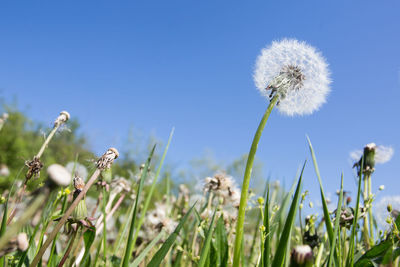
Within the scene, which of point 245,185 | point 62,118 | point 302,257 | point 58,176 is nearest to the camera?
point 58,176

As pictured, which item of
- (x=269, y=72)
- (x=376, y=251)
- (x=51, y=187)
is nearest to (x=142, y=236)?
(x=269, y=72)

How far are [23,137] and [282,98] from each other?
48.0 feet

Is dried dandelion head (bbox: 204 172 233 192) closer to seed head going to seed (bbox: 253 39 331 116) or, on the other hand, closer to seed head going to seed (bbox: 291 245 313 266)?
seed head going to seed (bbox: 253 39 331 116)

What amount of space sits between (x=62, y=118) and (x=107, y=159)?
66 centimetres

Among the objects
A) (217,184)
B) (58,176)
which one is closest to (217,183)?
(217,184)

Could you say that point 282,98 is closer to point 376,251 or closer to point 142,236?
point 376,251

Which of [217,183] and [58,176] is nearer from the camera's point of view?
[58,176]

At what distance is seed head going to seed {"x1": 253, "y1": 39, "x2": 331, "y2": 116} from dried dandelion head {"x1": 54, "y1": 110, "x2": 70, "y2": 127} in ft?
2.83

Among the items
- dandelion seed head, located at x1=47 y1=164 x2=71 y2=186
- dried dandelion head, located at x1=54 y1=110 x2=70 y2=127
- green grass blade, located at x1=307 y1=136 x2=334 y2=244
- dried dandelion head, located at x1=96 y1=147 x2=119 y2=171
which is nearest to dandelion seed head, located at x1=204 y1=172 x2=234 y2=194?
dried dandelion head, located at x1=54 y1=110 x2=70 y2=127

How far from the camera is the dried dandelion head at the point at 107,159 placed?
84cm

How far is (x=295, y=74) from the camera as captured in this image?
1.34 m

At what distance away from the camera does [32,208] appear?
1.56ft

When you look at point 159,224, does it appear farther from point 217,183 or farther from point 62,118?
point 62,118

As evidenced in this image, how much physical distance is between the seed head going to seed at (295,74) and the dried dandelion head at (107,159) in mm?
676
